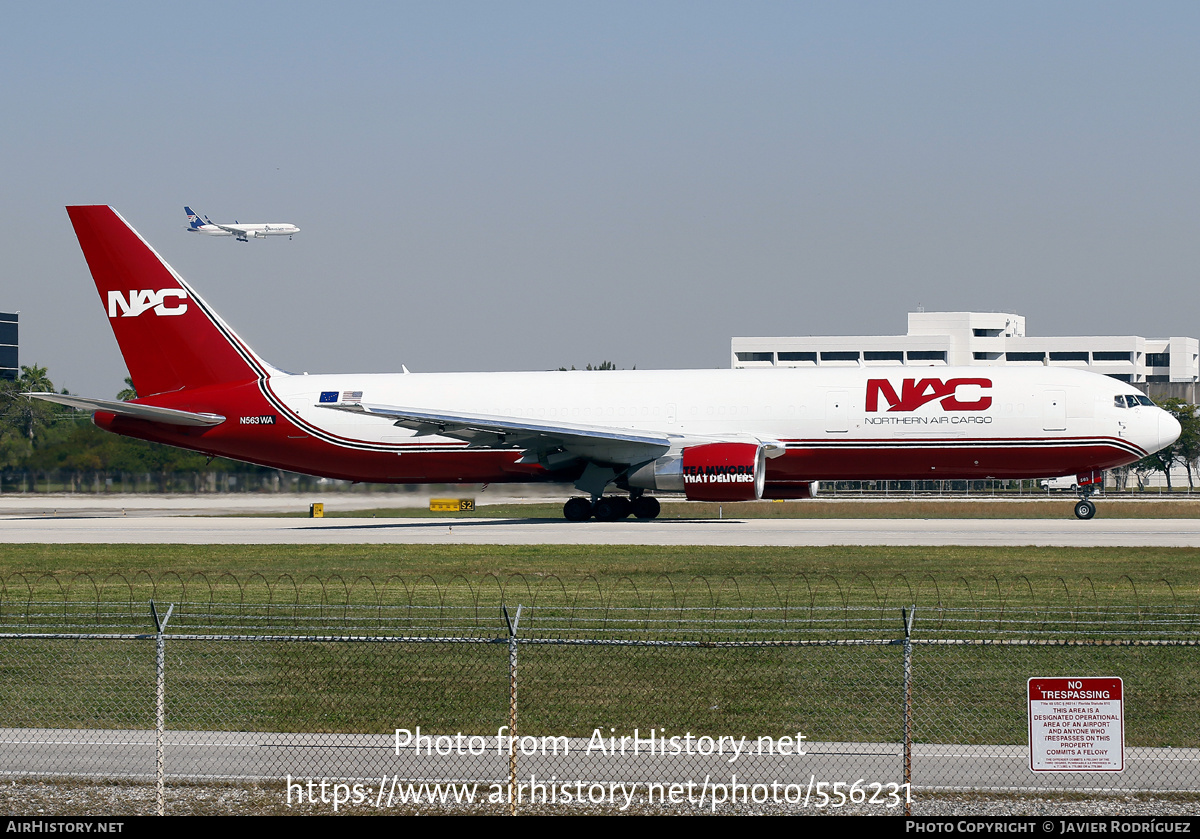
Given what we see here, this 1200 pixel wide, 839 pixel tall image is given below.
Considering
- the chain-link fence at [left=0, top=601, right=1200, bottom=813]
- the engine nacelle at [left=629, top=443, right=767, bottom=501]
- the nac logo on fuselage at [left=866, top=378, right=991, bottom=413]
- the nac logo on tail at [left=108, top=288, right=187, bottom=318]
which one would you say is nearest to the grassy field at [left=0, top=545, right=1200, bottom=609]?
the chain-link fence at [left=0, top=601, right=1200, bottom=813]

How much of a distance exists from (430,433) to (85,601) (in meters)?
22.2

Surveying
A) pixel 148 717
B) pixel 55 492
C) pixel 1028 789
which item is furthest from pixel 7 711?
pixel 55 492

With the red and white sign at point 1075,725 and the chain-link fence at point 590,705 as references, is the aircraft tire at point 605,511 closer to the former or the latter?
the chain-link fence at point 590,705

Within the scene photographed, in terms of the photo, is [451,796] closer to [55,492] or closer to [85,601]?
[85,601]

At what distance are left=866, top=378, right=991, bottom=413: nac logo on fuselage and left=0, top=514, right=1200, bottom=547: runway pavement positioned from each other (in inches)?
150

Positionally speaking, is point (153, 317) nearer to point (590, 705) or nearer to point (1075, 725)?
point (590, 705)

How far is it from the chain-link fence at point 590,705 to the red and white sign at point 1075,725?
3.04 ft

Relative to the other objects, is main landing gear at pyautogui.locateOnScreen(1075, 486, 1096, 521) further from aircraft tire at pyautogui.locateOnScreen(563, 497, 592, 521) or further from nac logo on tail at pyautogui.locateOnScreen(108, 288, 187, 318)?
nac logo on tail at pyautogui.locateOnScreen(108, 288, 187, 318)

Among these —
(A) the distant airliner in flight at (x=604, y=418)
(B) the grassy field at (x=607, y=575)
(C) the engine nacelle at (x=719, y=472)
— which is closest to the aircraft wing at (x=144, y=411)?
(A) the distant airliner in flight at (x=604, y=418)

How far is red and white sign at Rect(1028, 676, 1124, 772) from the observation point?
8.86 meters

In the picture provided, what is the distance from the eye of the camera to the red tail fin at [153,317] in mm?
45344

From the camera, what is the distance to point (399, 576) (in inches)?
989

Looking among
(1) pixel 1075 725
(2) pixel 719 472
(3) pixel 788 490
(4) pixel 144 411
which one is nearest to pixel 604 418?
(2) pixel 719 472

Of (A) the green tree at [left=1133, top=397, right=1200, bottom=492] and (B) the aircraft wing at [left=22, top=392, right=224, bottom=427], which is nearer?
(B) the aircraft wing at [left=22, top=392, right=224, bottom=427]
